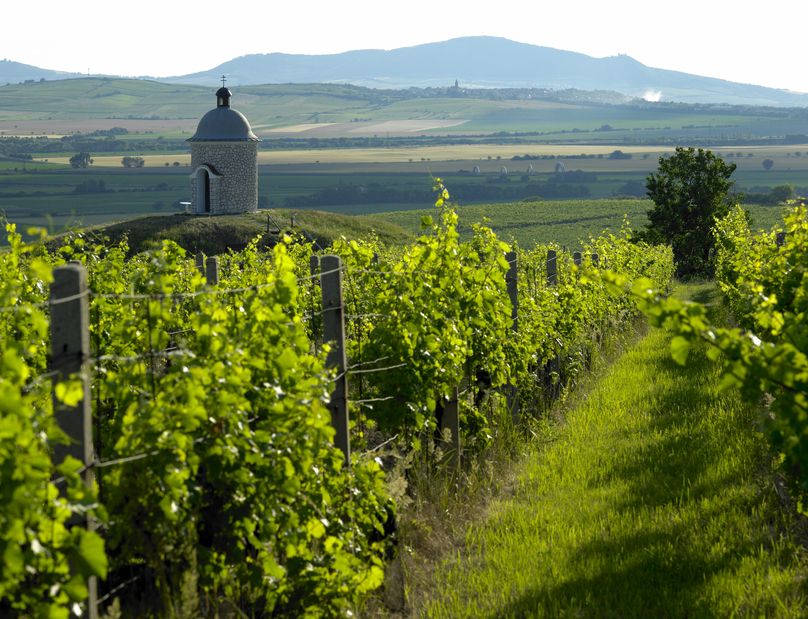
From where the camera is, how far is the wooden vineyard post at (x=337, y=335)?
627cm

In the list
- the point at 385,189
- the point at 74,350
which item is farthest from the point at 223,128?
the point at 385,189

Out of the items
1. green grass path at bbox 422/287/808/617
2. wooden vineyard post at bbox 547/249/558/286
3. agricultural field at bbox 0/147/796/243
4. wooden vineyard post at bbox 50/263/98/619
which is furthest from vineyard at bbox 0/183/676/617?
agricultural field at bbox 0/147/796/243

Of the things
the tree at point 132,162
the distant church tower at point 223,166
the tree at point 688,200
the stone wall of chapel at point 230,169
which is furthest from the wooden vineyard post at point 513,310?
the tree at point 132,162

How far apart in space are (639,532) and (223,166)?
5610 centimetres

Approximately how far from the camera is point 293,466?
191 inches

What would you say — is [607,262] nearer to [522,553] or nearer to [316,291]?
[316,291]

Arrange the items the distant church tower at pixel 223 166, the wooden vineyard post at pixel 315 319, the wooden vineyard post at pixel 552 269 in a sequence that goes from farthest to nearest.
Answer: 1. the distant church tower at pixel 223 166
2. the wooden vineyard post at pixel 552 269
3. the wooden vineyard post at pixel 315 319

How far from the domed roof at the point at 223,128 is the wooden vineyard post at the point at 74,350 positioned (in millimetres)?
58333

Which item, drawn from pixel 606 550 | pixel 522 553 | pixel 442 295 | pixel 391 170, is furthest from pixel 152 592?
pixel 391 170

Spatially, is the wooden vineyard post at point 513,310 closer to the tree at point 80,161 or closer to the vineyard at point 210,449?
the vineyard at point 210,449

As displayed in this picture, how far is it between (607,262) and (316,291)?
7753 mm

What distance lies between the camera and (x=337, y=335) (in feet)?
20.8

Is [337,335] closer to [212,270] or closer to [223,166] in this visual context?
[212,270]

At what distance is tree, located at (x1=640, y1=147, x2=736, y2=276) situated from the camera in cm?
4625
